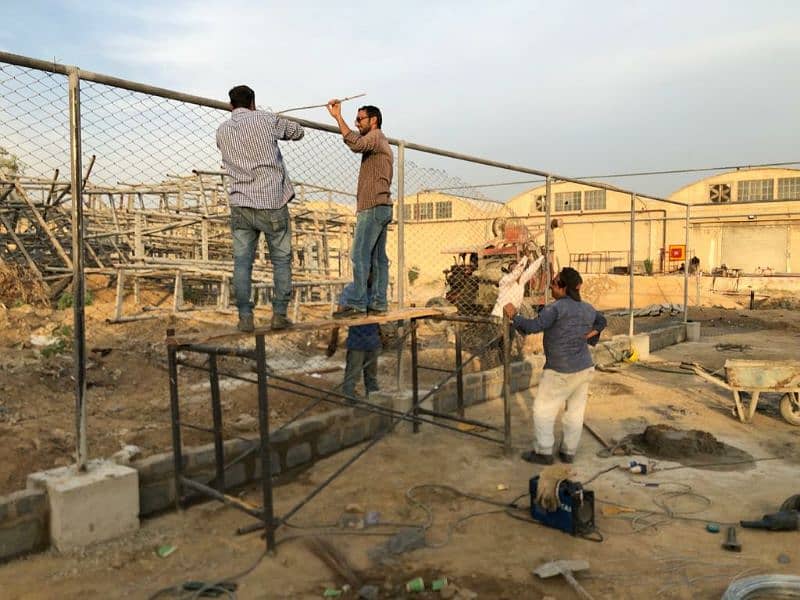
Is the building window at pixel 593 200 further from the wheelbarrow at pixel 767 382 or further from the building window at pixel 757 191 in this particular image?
the wheelbarrow at pixel 767 382

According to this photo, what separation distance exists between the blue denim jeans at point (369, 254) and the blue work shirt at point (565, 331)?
1.29 meters

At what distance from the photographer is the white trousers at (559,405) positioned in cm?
562

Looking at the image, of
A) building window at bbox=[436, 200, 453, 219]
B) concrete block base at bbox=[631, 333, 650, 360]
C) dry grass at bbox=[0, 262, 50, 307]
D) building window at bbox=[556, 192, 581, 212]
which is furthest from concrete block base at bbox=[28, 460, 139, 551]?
building window at bbox=[556, 192, 581, 212]

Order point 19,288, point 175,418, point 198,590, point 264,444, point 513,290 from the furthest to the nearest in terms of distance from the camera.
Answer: point 19,288 < point 513,290 < point 175,418 < point 264,444 < point 198,590

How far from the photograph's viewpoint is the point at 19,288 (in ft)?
37.3

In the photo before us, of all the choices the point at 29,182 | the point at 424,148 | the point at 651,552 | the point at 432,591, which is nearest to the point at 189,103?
the point at 424,148

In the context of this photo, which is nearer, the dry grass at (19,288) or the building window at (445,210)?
the dry grass at (19,288)

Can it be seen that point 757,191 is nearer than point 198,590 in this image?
No

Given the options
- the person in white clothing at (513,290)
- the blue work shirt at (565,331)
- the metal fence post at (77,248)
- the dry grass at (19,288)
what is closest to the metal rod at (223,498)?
the metal fence post at (77,248)

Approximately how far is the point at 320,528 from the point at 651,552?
2.17 m

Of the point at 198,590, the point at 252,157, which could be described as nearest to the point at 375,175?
the point at 252,157

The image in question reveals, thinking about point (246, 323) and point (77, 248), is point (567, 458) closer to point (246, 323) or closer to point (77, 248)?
point (246, 323)

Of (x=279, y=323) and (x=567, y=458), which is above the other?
(x=279, y=323)

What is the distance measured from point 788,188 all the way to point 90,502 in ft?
109
